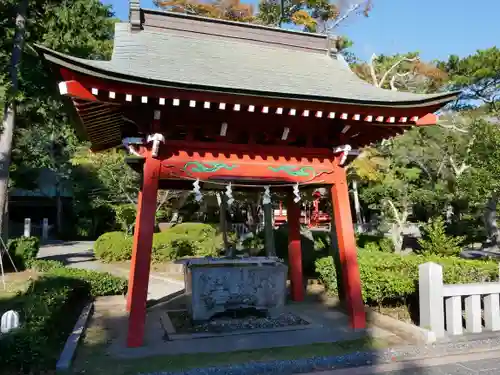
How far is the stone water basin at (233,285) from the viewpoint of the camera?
23.5 ft

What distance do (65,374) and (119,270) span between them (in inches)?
409

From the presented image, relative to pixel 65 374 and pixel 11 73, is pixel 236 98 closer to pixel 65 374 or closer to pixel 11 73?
pixel 65 374

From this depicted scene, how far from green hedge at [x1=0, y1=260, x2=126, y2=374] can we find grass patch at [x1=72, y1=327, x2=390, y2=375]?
43 cm

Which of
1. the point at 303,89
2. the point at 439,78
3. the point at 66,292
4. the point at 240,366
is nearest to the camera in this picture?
the point at 240,366

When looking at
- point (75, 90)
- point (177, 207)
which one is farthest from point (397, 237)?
point (75, 90)

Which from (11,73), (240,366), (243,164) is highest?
(11,73)

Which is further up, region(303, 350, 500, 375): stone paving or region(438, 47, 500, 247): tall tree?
region(438, 47, 500, 247): tall tree

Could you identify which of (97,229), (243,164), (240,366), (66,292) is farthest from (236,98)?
(97,229)

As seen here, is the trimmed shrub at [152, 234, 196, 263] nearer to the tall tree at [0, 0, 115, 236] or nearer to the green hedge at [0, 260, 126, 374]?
the tall tree at [0, 0, 115, 236]

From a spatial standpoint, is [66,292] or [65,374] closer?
[65,374]

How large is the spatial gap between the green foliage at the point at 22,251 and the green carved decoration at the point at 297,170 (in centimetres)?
1083

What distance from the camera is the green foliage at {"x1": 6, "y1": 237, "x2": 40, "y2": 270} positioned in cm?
1389

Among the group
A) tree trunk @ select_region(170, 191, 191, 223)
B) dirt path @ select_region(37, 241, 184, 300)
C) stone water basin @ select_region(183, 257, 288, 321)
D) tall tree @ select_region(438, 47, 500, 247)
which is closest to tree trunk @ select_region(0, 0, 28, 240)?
dirt path @ select_region(37, 241, 184, 300)

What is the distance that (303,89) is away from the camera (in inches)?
269
